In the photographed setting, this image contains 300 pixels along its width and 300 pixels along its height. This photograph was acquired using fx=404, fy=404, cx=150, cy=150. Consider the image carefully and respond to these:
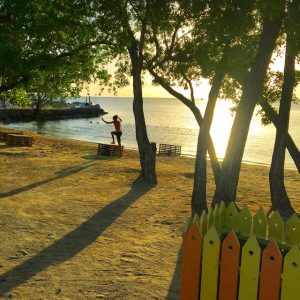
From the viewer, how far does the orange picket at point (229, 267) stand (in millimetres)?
4914

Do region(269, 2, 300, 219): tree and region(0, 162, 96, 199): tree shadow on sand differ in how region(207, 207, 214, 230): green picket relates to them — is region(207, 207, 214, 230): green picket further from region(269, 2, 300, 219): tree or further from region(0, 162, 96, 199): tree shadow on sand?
region(0, 162, 96, 199): tree shadow on sand

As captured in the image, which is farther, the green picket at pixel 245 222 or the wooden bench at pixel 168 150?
the wooden bench at pixel 168 150

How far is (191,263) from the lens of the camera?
5336 millimetres

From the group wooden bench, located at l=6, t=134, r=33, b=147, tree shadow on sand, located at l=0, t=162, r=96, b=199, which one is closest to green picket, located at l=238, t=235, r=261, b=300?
tree shadow on sand, located at l=0, t=162, r=96, b=199

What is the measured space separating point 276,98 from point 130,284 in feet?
26.6

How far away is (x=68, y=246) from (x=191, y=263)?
139 inches

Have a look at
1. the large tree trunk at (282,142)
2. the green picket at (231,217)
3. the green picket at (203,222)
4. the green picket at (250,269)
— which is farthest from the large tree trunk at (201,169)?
the green picket at (250,269)

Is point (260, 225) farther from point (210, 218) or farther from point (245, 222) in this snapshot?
point (210, 218)

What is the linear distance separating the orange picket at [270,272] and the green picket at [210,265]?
60cm

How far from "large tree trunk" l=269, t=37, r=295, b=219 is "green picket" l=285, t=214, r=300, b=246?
5.29m

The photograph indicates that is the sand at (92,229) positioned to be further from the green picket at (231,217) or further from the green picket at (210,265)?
the green picket at (231,217)

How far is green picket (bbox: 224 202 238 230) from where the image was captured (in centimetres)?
625

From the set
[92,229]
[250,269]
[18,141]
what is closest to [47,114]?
[18,141]

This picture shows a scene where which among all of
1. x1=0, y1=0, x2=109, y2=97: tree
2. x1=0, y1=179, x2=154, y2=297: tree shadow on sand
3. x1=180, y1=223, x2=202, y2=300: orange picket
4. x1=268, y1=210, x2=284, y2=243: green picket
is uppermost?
x1=0, y1=0, x2=109, y2=97: tree
